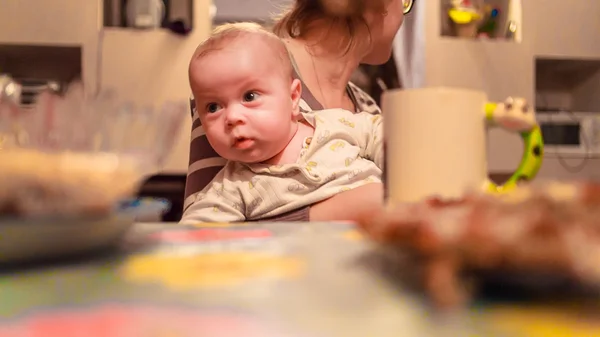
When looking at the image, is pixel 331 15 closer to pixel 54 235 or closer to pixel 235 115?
Result: pixel 235 115

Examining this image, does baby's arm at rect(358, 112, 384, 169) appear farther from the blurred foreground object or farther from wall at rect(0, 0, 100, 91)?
wall at rect(0, 0, 100, 91)

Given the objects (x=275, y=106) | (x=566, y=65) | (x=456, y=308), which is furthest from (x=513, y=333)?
(x=566, y=65)

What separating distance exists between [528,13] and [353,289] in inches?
108

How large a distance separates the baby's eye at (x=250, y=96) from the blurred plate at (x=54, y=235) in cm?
58

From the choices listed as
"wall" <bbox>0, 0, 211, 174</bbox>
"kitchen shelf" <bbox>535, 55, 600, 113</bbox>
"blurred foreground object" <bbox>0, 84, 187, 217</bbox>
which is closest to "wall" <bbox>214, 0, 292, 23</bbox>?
"wall" <bbox>0, 0, 211, 174</bbox>

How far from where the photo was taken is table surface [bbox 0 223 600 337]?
0.21 meters

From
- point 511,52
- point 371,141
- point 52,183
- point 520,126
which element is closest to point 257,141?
point 371,141

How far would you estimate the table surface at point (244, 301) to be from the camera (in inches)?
8.3

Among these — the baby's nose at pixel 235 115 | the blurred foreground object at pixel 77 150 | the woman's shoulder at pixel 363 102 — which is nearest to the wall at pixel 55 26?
the woman's shoulder at pixel 363 102

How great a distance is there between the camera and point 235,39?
939 millimetres

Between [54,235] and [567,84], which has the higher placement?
[567,84]

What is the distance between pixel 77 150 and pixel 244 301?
0.15m

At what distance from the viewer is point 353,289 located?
0.85 ft

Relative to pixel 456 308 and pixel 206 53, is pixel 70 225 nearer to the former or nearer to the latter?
pixel 456 308
